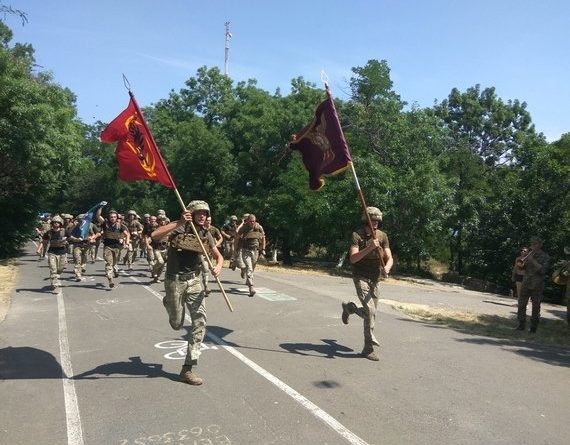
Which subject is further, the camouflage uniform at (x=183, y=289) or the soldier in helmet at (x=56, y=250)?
the soldier in helmet at (x=56, y=250)

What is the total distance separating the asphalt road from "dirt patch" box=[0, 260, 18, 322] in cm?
38

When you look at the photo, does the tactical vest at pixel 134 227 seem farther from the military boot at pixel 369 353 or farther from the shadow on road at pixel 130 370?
the military boot at pixel 369 353

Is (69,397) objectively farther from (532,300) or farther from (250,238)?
(532,300)

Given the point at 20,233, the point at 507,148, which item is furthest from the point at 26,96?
the point at 507,148

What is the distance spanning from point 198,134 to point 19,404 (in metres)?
29.2

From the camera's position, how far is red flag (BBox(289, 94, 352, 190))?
783 centimetres

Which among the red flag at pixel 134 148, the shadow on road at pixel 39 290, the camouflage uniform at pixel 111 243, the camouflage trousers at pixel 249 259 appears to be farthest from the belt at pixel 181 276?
the camouflage uniform at pixel 111 243

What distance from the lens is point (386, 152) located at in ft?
85.0

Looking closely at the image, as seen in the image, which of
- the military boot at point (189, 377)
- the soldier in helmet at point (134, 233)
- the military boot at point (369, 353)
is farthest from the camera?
the soldier in helmet at point (134, 233)

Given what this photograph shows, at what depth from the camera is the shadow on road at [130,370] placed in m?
6.14

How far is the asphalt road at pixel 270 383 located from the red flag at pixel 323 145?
2.65 m

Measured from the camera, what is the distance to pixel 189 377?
583 cm

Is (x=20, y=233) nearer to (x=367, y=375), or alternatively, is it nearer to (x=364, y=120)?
(x=364, y=120)

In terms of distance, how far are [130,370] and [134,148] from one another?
299cm
